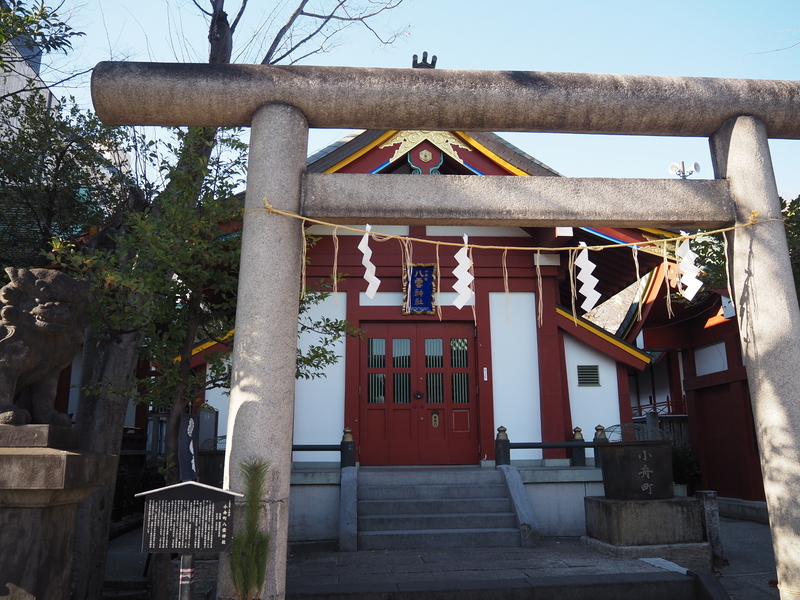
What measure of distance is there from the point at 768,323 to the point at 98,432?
293 inches

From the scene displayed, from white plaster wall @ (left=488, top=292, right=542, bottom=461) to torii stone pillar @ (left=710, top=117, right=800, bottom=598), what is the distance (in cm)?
575

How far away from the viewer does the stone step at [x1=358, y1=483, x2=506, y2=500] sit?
29.3 feet

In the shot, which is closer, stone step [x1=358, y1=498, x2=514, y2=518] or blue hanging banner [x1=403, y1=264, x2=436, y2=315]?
stone step [x1=358, y1=498, x2=514, y2=518]

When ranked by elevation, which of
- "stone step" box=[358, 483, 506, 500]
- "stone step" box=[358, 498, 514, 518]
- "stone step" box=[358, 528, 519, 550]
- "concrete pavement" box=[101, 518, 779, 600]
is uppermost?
"stone step" box=[358, 483, 506, 500]

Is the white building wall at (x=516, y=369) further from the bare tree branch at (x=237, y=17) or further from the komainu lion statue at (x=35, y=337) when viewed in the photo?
the komainu lion statue at (x=35, y=337)

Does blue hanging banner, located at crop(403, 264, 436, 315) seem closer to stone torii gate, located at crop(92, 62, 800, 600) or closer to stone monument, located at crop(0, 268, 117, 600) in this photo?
stone torii gate, located at crop(92, 62, 800, 600)

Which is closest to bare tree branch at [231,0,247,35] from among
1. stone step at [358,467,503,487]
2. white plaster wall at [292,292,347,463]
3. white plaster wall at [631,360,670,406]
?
white plaster wall at [292,292,347,463]

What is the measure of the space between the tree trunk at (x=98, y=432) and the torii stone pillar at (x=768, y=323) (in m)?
6.48

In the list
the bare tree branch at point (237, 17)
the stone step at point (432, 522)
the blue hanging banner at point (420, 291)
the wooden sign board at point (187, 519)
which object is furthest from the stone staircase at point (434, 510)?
the bare tree branch at point (237, 17)

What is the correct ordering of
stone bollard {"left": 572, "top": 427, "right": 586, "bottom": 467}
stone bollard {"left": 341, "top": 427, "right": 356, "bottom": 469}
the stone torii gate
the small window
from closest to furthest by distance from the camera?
the stone torii gate
stone bollard {"left": 341, "top": 427, "right": 356, "bottom": 469}
stone bollard {"left": 572, "top": 427, "right": 586, "bottom": 467}
the small window

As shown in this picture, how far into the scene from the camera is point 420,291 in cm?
1132

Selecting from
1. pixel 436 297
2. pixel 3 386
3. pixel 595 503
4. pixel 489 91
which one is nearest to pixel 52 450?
pixel 3 386

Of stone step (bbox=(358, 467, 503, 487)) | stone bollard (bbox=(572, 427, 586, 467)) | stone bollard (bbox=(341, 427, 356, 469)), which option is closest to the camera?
stone step (bbox=(358, 467, 503, 487))

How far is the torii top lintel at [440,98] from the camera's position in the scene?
5.18 m
